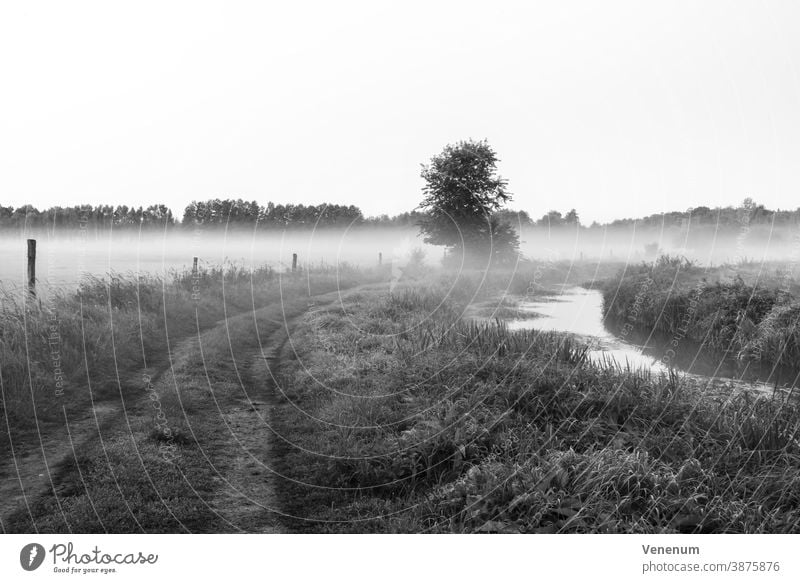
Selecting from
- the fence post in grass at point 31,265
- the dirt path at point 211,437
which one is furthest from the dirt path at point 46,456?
the fence post in grass at point 31,265

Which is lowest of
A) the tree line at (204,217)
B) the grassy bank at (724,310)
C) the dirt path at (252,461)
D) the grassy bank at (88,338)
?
the dirt path at (252,461)

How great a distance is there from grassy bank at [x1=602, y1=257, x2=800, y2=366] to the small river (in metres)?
0.41

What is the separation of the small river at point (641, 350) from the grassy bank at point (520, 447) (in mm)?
2132

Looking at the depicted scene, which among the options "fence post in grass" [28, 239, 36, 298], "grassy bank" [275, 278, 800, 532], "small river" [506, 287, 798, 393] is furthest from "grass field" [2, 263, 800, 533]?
"small river" [506, 287, 798, 393]

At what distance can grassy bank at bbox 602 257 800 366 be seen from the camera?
1354cm

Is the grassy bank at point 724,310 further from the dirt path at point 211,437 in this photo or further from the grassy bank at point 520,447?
the dirt path at point 211,437

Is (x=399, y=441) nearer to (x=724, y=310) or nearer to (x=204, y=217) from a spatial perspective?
(x=204, y=217)

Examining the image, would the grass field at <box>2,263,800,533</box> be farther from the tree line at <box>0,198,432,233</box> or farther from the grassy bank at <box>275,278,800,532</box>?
the tree line at <box>0,198,432,233</box>

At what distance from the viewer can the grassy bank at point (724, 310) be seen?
13.5 meters

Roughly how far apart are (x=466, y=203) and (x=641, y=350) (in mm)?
9462

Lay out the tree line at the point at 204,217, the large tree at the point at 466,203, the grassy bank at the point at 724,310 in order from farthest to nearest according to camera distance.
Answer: the grassy bank at the point at 724,310, the tree line at the point at 204,217, the large tree at the point at 466,203

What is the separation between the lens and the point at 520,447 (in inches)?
254
